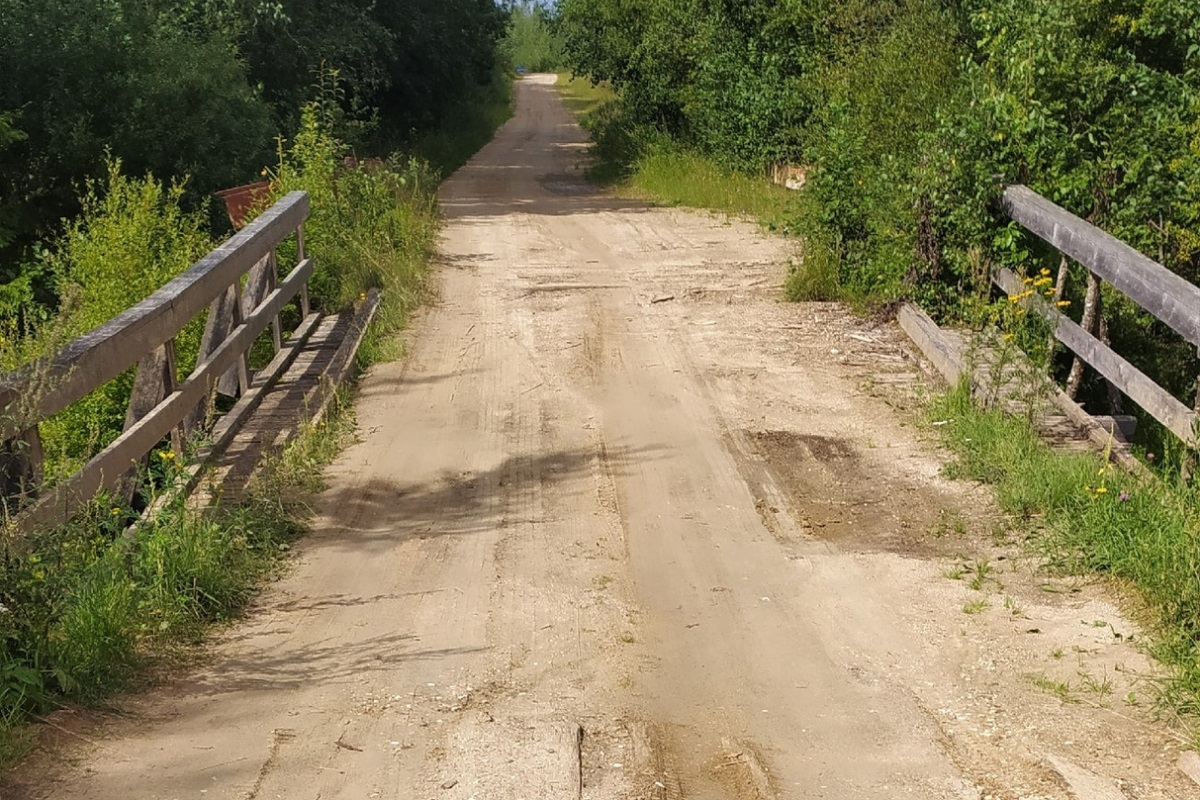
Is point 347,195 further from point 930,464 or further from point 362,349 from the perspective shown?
point 930,464

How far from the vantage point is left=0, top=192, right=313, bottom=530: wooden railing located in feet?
14.5

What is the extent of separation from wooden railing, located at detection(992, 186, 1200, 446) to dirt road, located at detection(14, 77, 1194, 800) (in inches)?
35.3

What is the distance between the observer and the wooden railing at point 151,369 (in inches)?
174

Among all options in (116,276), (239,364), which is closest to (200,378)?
(239,364)

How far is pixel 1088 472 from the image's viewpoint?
6.03m

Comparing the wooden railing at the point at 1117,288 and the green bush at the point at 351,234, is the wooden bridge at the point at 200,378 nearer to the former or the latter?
the green bush at the point at 351,234

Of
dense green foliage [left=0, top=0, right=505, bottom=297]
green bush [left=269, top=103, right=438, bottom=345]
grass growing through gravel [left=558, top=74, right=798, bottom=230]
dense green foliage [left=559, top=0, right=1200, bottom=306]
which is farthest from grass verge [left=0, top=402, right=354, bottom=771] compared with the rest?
dense green foliage [left=0, top=0, right=505, bottom=297]

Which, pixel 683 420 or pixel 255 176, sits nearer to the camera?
pixel 683 420

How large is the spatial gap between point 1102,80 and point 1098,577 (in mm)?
5637

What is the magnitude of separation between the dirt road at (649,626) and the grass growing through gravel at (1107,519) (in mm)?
136

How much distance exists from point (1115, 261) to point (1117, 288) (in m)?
0.17

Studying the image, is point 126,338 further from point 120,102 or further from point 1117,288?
point 120,102

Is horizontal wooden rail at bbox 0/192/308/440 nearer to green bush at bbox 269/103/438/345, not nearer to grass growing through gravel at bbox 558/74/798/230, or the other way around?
green bush at bbox 269/103/438/345

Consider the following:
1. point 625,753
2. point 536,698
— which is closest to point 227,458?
point 536,698
